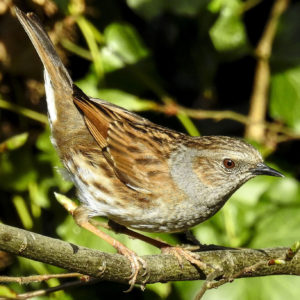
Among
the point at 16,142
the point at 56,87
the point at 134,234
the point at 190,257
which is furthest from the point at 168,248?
the point at 56,87

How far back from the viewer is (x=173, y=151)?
11.9 ft

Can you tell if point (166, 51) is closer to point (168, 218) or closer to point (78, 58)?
point (78, 58)

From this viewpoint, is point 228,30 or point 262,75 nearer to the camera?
point 228,30

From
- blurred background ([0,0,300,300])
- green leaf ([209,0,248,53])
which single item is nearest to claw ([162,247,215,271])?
blurred background ([0,0,300,300])

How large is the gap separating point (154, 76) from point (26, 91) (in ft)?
2.81

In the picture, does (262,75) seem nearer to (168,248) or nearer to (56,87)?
(56,87)

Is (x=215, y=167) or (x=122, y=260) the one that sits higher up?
(x=215, y=167)

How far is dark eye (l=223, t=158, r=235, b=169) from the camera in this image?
3522mm

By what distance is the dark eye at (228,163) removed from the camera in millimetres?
3522

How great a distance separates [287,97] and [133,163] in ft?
4.52

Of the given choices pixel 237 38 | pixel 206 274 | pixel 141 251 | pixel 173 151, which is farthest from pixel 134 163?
pixel 237 38

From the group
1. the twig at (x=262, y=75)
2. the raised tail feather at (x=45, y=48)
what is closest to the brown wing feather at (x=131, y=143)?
the raised tail feather at (x=45, y=48)

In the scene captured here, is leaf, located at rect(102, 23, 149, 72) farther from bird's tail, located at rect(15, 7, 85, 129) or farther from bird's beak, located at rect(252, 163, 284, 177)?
bird's beak, located at rect(252, 163, 284, 177)

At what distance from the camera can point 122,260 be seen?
2783 millimetres
